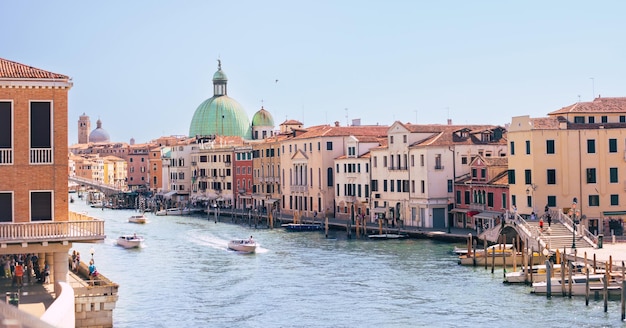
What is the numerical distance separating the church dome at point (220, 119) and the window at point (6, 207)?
3202 inches

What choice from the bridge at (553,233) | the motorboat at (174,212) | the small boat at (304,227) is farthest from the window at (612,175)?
the motorboat at (174,212)

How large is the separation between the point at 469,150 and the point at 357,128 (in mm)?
14498

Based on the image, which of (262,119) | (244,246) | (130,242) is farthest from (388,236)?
(262,119)

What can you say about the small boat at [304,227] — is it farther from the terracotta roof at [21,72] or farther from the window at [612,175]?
the terracotta roof at [21,72]

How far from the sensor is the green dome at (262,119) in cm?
9650

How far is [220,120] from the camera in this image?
329ft

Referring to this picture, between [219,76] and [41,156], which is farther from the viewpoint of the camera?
[219,76]

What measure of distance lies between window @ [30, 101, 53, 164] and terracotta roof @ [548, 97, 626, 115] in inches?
1048

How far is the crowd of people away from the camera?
1953 cm

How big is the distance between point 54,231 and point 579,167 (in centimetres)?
2672

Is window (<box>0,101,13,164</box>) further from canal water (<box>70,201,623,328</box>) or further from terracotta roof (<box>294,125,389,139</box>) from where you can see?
terracotta roof (<box>294,125,389,139</box>)

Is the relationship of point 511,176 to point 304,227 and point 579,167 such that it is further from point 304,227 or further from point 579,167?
point 304,227

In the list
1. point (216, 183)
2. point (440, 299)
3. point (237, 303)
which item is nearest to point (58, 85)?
point (237, 303)

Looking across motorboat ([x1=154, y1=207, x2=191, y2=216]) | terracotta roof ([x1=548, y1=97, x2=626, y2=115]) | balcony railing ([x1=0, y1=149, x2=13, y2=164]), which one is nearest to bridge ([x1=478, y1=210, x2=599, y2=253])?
terracotta roof ([x1=548, y1=97, x2=626, y2=115])
